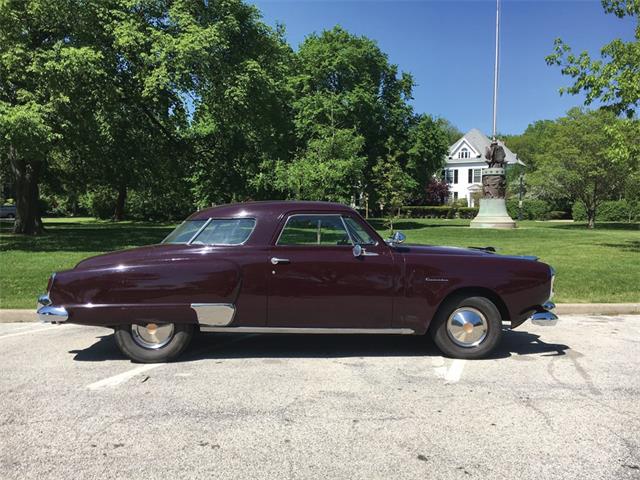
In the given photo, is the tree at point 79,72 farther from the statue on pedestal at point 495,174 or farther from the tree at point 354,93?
the statue on pedestal at point 495,174

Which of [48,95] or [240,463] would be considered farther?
[48,95]

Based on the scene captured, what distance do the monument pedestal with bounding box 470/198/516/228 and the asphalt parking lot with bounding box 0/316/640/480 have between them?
26761mm

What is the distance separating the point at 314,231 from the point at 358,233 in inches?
18.3

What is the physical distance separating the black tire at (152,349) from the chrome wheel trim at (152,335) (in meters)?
0.02

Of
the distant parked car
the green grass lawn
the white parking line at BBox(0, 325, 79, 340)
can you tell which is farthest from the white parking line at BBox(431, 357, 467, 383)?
the distant parked car

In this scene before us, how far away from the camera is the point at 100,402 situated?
4.28 meters

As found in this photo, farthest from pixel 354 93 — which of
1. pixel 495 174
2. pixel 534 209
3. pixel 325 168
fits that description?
pixel 534 209

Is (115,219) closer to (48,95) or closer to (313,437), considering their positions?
(48,95)

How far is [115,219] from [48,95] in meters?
33.2

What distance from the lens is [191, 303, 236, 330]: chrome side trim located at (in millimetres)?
5180

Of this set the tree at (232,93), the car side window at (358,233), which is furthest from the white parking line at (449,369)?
the tree at (232,93)

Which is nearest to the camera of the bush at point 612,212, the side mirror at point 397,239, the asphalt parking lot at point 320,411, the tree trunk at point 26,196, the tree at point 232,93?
the asphalt parking lot at point 320,411

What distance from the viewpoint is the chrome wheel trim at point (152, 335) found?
533 centimetres

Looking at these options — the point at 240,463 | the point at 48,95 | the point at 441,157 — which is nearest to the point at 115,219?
the point at 441,157
